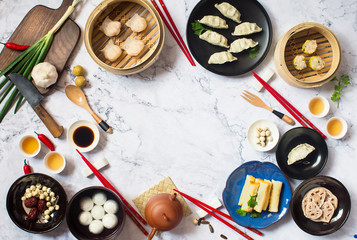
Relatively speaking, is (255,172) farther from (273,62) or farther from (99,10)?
(99,10)

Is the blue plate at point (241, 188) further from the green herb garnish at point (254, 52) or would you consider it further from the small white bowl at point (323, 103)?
the green herb garnish at point (254, 52)

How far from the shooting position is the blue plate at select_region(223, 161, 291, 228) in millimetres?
2598

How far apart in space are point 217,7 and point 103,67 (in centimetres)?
99

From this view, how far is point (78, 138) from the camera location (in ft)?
8.60

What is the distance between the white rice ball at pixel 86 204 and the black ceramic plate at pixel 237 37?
4.36 feet

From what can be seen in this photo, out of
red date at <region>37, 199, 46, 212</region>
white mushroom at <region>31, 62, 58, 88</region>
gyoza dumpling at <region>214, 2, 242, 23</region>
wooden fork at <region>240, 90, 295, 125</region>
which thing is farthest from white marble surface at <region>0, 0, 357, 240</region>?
red date at <region>37, 199, 46, 212</region>

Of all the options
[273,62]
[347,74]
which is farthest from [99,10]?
[347,74]

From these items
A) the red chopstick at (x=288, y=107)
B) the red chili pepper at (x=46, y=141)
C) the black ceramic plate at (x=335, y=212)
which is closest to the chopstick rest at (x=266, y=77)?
the red chopstick at (x=288, y=107)

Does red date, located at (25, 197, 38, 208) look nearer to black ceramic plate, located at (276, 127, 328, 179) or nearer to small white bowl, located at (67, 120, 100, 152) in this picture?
small white bowl, located at (67, 120, 100, 152)

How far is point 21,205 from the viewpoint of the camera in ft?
8.25

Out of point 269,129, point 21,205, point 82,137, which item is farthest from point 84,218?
point 269,129

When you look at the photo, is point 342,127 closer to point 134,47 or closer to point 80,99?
point 134,47

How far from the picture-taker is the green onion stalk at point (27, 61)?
258 cm

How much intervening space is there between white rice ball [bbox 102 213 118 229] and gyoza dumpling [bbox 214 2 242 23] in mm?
1743
